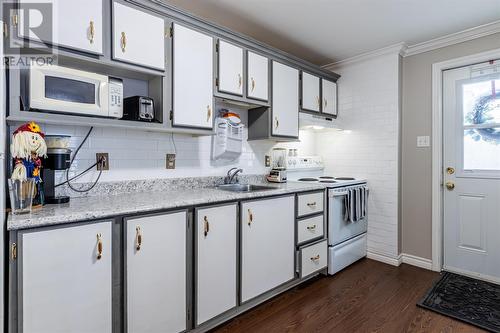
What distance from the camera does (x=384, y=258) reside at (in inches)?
125

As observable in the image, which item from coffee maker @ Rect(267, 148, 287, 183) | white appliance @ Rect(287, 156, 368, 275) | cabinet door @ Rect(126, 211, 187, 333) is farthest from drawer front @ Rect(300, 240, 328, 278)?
cabinet door @ Rect(126, 211, 187, 333)

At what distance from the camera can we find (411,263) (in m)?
3.11

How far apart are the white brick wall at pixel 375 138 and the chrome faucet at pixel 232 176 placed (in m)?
1.54

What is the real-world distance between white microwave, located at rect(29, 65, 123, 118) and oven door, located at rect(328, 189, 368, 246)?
2.06 metres

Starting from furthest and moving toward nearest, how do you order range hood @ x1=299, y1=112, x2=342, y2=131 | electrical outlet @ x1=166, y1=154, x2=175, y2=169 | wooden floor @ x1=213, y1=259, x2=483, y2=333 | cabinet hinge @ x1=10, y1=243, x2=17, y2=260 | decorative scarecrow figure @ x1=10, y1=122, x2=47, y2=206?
range hood @ x1=299, y1=112, x2=342, y2=131 < electrical outlet @ x1=166, y1=154, x2=175, y2=169 < wooden floor @ x1=213, y1=259, x2=483, y2=333 < decorative scarecrow figure @ x1=10, y1=122, x2=47, y2=206 < cabinet hinge @ x1=10, y1=243, x2=17, y2=260

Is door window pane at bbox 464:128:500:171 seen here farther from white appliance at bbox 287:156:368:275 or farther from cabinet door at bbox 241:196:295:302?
cabinet door at bbox 241:196:295:302

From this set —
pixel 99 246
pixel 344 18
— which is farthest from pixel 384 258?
pixel 99 246

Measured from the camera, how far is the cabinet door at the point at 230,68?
2.33 meters

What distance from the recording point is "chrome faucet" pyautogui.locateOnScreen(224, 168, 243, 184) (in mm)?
2787

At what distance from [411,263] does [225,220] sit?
240 cm

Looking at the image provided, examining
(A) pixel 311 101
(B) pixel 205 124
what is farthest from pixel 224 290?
(A) pixel 311 101

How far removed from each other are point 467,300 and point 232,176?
2.27 m

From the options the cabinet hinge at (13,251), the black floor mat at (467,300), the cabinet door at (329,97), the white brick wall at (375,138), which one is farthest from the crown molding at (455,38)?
the cabinet hinge at (13,251)

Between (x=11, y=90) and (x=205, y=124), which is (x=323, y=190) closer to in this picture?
(x=205, y=124)
